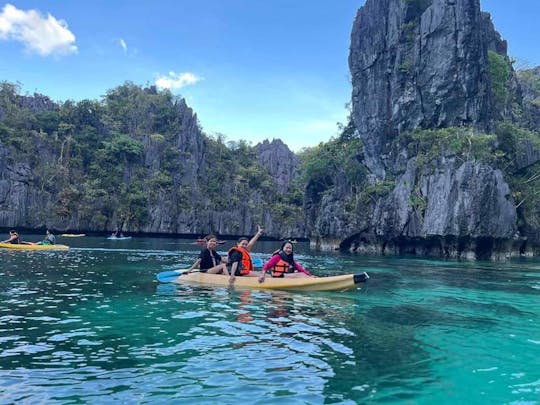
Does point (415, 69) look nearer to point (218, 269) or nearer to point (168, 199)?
point (218, 269)

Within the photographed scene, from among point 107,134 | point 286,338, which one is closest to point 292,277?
point 286,338

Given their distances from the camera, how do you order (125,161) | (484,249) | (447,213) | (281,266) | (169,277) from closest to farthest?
(281,266) < (169,277) < (447,213) < (484,249) < (125,161)

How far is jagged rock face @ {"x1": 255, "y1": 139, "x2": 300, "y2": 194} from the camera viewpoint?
90.8 metres

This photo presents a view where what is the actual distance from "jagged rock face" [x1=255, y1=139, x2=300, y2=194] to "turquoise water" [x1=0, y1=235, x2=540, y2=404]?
76.8 m

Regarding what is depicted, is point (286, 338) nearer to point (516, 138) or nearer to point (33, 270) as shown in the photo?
point (33, 270)

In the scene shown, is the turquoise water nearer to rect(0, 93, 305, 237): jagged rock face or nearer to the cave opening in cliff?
the cave opening in cliff

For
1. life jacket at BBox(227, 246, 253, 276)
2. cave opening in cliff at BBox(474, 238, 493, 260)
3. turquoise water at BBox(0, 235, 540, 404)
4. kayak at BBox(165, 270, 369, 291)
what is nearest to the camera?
turquoise water at BBox(0, 235, 540, 404)

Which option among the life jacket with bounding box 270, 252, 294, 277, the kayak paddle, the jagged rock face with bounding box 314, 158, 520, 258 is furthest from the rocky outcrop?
the kayak paddle

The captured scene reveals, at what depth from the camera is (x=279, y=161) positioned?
93.1m

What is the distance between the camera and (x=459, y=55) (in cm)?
4328

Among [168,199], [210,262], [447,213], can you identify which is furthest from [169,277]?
[168,199]

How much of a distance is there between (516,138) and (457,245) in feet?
39.8

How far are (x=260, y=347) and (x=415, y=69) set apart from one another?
4456cm

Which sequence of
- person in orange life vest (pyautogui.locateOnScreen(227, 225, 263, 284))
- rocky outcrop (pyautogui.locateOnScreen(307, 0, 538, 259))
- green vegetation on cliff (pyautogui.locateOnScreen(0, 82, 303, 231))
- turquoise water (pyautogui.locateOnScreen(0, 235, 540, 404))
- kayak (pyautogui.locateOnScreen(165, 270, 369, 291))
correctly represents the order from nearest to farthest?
1. turquoise water (pyautogui.locateOnScreen(0, 235, 540, 404))
2. kayak (pyautogui.locateOnScreen(165, 270, 369, 291))
3. person in orange life vest (pyautogui.locateOnScreen(227, 225, 263, 284))
4. rocky outcrop (pyautogui.locateOnScreen(307, 0, 538, 259))
5. green vegetation on cliff (pyautogui.locateOnScreen(0, 82, 303, 231))
